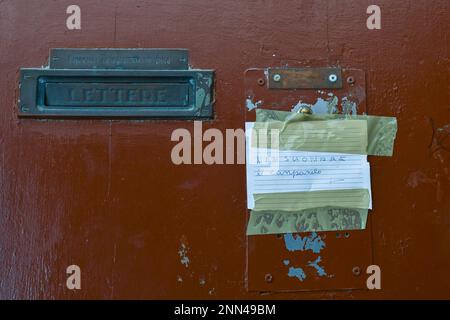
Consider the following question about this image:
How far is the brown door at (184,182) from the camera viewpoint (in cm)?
149

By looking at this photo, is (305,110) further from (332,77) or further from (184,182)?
(184,182)

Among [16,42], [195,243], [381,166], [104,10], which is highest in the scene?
[104,10]

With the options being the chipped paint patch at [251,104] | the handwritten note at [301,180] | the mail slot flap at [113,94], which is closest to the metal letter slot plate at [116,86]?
the mail slot flap at [113,94]

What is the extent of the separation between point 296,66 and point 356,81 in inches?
8.3

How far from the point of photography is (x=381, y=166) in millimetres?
1532

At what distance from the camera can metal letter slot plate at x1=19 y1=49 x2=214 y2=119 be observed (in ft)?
4.94

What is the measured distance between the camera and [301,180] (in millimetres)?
1506

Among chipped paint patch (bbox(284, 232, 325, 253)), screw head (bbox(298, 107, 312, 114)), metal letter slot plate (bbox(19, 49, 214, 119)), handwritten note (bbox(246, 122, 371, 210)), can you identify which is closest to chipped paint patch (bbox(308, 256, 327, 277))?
chipped paint patch (bbox(284, 232, 325, 253))

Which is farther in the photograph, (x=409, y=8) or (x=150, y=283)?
(x=409, y=8)

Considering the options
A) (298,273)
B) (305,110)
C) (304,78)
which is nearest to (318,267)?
(298,273)

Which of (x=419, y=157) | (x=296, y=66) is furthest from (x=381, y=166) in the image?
(x=296, y=66)

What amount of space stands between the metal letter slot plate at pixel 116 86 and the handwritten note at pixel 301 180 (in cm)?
25

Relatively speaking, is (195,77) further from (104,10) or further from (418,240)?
(418,240)

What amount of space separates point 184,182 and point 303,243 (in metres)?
0.44
